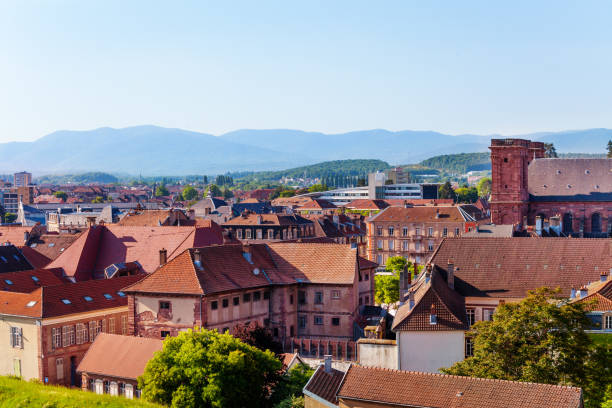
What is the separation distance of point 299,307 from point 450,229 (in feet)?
204

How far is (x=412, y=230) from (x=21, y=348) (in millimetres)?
74708

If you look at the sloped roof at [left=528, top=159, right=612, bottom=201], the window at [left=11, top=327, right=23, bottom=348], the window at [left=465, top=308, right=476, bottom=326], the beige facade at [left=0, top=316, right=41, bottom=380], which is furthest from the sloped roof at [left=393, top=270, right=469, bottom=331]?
the sloped roof at [left=528, top=159, right=612, bottom=201]

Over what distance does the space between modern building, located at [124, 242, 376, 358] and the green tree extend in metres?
13.0

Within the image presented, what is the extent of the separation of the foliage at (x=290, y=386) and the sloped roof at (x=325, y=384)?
6.55ft

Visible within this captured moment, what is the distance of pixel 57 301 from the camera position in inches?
2311

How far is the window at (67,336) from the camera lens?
57541 millimetres

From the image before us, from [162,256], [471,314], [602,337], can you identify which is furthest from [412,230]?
[602,337]

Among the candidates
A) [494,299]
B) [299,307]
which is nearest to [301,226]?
[299,307]

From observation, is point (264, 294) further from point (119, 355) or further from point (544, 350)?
point (544, 350)

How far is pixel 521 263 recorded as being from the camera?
58.9m

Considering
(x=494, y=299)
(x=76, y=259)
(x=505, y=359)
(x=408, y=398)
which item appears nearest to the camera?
(x=408, y=398)

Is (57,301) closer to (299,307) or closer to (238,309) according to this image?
(238,309)

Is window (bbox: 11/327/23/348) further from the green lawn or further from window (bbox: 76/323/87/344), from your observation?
the green lawn

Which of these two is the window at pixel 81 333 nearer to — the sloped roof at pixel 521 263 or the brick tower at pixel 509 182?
the sloped roof at pixel 521 263
